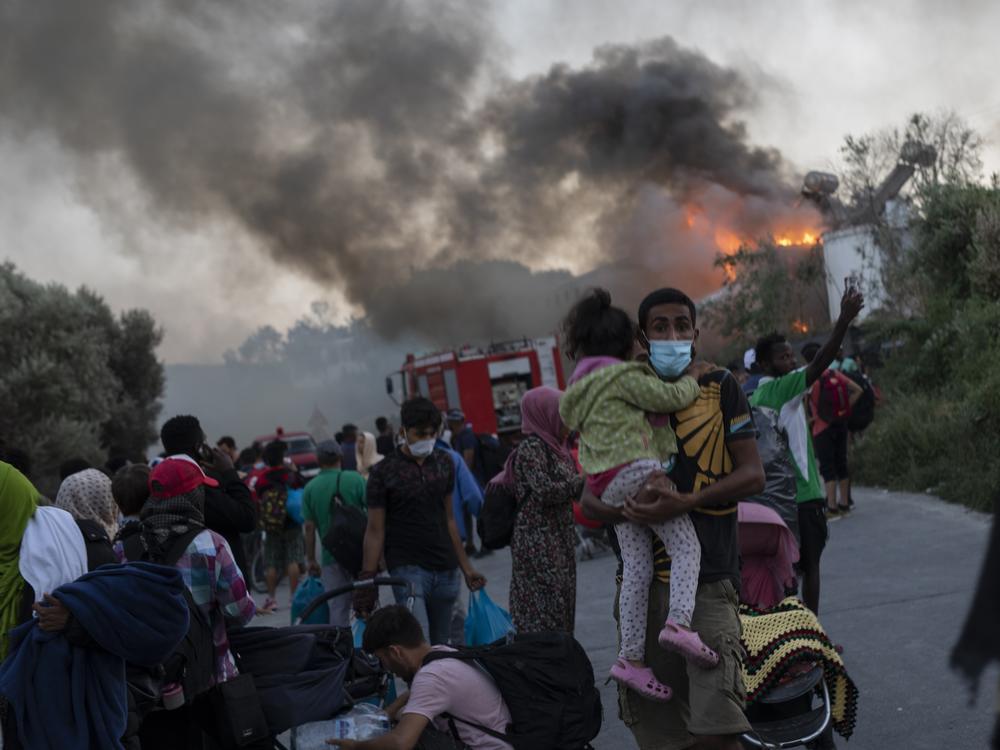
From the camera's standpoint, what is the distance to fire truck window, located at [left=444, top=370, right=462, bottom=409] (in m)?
24.3

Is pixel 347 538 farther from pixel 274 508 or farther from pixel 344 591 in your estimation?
pixel 274 508

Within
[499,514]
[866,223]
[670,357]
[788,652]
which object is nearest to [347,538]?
[499,514]

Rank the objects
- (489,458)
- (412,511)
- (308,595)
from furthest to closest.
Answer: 1. (489,458)
2. (308,595)
3. (412,511)

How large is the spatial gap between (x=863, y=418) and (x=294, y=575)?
6.27 m

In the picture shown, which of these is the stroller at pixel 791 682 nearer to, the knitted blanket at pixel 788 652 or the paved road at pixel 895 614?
the knitted blanket at pixel 788 652

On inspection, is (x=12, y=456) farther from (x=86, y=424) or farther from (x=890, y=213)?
(x=890, y=213)

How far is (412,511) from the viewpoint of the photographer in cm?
618

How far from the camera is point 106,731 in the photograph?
11.9 ft

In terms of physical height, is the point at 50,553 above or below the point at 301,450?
above

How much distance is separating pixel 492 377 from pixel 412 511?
60.1 ft

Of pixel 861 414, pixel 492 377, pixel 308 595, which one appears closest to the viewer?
pixel 308 595

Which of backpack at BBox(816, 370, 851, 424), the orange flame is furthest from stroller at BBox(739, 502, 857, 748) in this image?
the orange flame

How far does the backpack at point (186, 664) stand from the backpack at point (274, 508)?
6.68 m

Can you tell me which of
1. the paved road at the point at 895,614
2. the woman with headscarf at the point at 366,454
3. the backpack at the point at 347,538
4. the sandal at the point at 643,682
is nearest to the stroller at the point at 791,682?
the paved road at the point at 895,614
